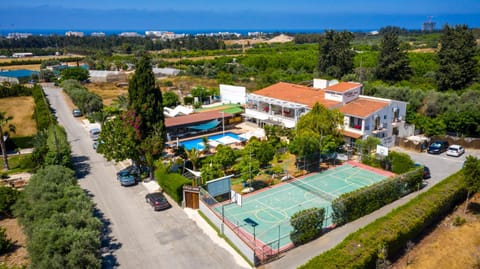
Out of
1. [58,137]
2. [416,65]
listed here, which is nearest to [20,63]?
[58,137]

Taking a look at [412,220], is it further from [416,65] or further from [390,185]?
[416,65]

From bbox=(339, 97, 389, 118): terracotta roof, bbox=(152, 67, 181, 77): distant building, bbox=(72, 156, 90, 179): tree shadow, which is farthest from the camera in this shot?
bbox=(152, 67, 181, 77): distant building

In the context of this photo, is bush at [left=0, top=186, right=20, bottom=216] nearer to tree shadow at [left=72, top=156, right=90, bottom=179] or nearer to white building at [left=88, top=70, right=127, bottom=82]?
tree shadow at [left=72, top=156, right=90, bottom=179]

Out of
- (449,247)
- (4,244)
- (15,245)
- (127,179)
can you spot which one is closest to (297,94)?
(127,179)

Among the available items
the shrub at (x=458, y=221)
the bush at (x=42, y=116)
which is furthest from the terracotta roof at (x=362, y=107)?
the bush at (x=42, y=116)

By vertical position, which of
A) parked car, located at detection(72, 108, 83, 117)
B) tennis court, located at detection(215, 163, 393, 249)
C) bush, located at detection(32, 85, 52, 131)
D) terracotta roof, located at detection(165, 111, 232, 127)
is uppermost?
bush, located at detection(32, 85, 52, 131)

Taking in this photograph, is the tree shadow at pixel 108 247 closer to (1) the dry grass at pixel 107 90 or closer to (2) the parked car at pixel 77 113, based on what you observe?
(2) the parked car at pixel 77 113

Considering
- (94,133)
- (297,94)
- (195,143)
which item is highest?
(297,94)

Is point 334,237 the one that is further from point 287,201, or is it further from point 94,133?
point 94,133

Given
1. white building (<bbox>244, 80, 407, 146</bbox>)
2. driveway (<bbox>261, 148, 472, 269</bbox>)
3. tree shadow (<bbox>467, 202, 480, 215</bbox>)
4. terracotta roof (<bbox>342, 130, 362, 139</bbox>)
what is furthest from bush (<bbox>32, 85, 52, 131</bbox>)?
tree shadow (<bbox>467, 202, 480, 215</bbox>)
